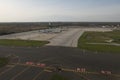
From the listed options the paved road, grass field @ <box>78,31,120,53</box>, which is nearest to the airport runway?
the paved road

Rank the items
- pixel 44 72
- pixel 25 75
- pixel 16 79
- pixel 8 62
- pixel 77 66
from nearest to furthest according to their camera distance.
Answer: pixel 16 79 → pixel 25 75 → pixel 44 72 → pixel 77 66 → pixel 8 62

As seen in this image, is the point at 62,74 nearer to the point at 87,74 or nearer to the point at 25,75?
the point at 87,74

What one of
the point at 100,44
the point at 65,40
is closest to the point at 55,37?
the point at 65,40

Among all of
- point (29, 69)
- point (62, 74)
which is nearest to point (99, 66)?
point (62, 74)

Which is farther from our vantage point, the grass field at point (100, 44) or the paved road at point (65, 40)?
the paved road at point (65, 40)

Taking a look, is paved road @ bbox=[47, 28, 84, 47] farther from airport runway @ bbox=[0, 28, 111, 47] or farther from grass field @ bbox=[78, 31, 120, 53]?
grass field @ bbox=[78, 31, 120, 53]

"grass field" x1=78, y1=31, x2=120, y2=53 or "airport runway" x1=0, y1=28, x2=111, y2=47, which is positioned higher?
"grass field" x1=78, y1=31, x2=120, y2=53

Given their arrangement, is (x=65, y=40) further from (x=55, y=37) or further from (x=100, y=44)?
(x=100, y=44)

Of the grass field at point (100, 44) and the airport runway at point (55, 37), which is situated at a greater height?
the grass field at point (100, 44)

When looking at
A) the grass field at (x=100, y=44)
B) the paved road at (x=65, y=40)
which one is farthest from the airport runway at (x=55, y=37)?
the grass field at (x=100, y=44)

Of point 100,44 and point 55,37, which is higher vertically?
point 100,44

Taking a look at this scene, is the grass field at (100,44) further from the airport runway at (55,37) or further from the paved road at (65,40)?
the airport runway at (55,37)
